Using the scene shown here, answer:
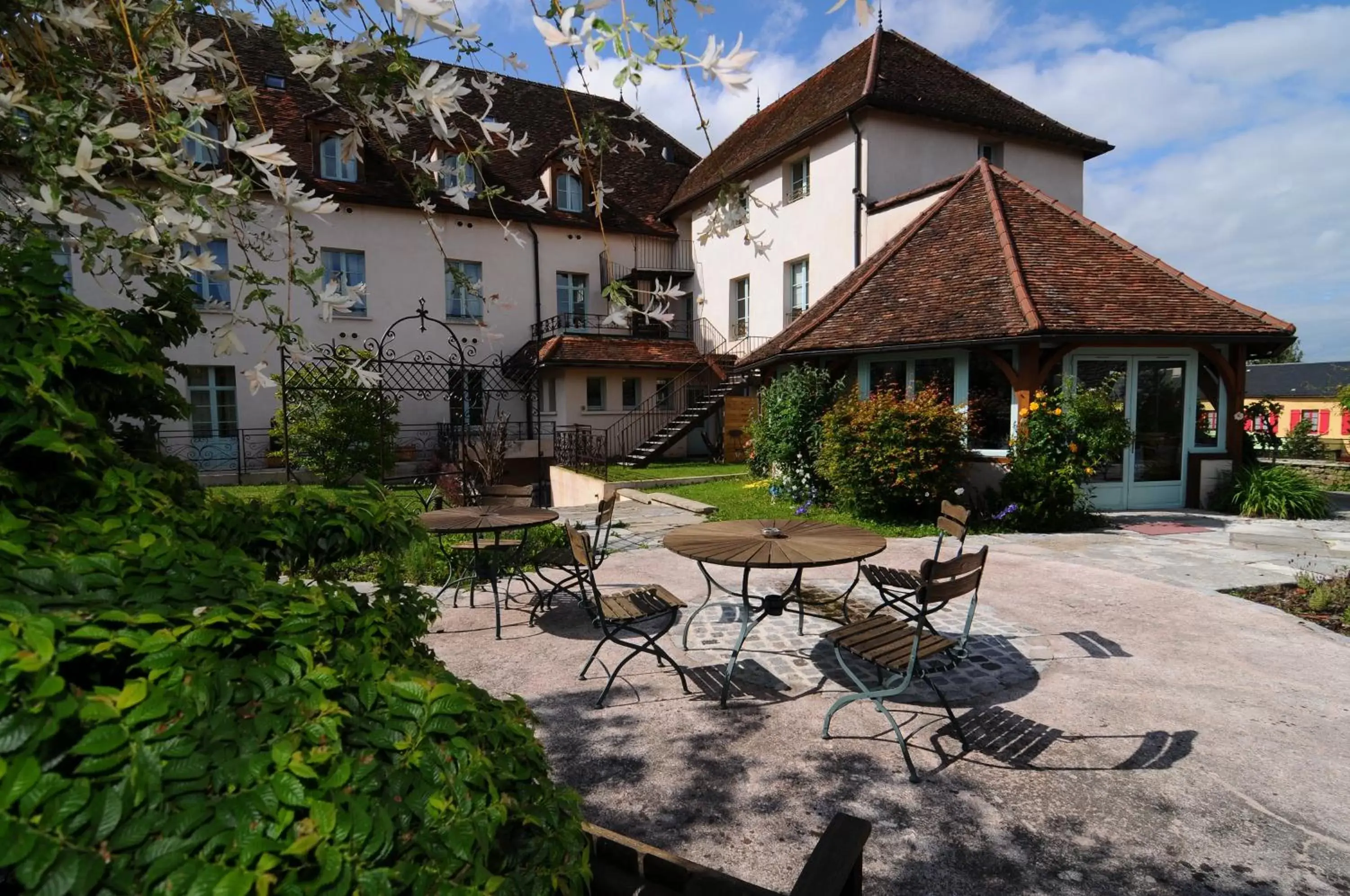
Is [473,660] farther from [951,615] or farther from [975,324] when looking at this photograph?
[975,324]

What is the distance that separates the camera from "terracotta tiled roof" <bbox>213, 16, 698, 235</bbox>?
62.3 ft

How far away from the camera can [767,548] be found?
486 centimetres

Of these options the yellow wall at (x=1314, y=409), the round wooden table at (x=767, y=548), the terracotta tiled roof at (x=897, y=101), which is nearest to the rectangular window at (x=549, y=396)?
the terracotta tiled roof at (x=897, y=101)

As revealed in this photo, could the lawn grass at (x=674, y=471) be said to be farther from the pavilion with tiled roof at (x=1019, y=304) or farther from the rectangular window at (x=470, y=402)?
the rectangular window at (x=470, y=402)

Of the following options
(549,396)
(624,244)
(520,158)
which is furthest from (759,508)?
(520,158)

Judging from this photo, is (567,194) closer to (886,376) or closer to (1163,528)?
(886,376)

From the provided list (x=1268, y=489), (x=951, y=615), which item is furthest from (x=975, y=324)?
(x=951, y=615)

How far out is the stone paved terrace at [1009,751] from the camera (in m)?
2.92

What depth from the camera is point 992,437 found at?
11727 millimetres

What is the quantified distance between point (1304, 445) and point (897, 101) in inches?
803

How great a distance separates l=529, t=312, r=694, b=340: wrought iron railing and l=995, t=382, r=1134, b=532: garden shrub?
1208 cm

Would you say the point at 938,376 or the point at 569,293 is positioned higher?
the point at 569,293

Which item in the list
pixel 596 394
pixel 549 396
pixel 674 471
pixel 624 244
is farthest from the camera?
pixel 624 244

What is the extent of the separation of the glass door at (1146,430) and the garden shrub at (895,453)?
270cm
